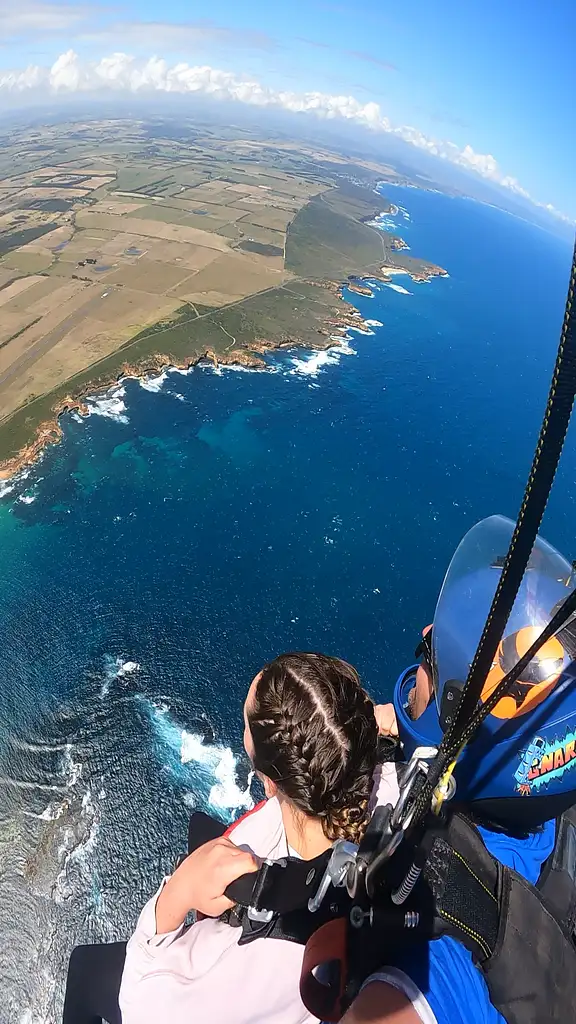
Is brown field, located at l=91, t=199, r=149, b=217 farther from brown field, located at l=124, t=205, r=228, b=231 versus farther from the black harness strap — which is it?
the black harness strap

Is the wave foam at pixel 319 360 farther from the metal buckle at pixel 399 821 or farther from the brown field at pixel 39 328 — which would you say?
the metal buckle at pixel 399 821

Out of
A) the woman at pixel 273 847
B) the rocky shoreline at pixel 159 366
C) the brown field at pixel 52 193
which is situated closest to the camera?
the woman at pixel 273 847

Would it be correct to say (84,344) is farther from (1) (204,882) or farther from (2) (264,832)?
(1) (204,882)

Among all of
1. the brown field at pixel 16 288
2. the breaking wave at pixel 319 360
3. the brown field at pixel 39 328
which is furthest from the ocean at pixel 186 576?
the brown field at pixel 16 288

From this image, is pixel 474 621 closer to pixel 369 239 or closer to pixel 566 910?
pixel 566 910

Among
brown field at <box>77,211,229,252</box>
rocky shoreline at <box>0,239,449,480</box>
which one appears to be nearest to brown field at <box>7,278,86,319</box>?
rocky shoreline at <box>0,239,449,480</box>
